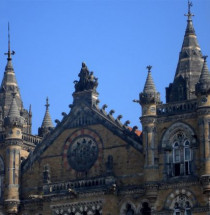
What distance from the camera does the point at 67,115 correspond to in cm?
7281

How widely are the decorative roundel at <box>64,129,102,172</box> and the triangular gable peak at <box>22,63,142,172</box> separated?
0.78 meters

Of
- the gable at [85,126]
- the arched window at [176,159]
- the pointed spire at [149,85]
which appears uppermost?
the pointed spire at [149,85]

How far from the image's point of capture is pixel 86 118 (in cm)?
7194

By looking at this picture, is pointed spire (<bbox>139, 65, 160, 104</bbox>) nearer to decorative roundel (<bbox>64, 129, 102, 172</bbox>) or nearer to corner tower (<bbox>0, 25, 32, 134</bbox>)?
decorative roundel (<bbox>64, 129, 102, 172</bbox>)

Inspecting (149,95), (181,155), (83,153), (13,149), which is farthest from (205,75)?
(13,149)

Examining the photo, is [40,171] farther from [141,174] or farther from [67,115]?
[141,174]

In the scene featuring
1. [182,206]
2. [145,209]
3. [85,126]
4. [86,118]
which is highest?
[86,118]

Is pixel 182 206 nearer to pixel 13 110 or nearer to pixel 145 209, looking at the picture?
pixel 145 209

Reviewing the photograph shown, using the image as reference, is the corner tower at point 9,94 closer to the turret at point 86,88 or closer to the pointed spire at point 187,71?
the turret at point 86,88

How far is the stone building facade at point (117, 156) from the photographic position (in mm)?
65688

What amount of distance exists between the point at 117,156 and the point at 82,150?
3201 millimetres

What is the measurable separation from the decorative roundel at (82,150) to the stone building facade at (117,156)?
76 mm

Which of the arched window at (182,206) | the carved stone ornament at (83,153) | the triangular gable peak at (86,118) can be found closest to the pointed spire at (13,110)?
the triangular gable peak at (86,118)

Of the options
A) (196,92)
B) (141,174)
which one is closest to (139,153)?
(141,174)
